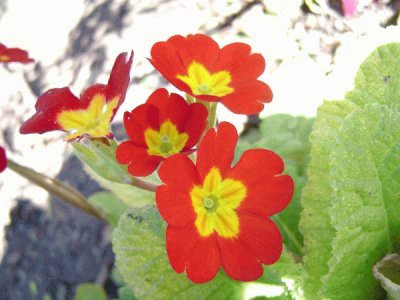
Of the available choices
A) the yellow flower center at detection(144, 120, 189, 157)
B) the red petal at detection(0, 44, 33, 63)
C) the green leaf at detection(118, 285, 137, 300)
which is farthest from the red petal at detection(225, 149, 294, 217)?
the green leaf at detection(118, 285, 137, 300)

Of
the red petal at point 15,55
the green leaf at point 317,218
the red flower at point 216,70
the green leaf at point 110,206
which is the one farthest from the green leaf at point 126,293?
the red flower at point 216,70

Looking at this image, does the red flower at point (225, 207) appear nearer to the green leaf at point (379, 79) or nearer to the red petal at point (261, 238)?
the red petal at point (261, 238)

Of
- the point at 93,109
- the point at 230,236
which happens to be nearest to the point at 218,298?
the point at 230,236

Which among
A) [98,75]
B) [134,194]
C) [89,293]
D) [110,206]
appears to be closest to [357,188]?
[134,194]

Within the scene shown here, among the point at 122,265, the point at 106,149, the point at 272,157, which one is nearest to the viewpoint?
the point at 272,157

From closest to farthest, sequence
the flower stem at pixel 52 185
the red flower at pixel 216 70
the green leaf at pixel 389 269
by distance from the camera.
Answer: the red flower at pixel 216 70 < the green leaf at pixel 389 269 < the flower stem at pixel 52 185

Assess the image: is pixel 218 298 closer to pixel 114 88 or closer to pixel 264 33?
pixel 114 88

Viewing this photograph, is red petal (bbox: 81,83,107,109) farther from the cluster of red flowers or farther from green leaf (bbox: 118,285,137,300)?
green leaf (bbox: 118,285,137,300)
